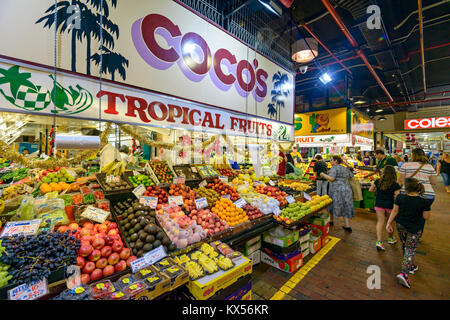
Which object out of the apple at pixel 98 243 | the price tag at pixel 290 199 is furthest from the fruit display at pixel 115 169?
the price tag at pixel 290 199

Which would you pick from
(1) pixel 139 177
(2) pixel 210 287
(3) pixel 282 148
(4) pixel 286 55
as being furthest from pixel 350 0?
(2) pixel 210 287

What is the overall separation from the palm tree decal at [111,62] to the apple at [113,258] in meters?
2.07

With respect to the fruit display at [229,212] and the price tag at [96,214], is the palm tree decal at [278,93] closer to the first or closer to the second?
the fruit display at [229,212]

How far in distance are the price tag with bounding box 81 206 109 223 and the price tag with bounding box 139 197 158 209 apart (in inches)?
18.9

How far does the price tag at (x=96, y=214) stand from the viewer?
227 centimetres

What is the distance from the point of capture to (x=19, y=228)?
5.96 ft

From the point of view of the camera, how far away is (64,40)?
2.17 metres

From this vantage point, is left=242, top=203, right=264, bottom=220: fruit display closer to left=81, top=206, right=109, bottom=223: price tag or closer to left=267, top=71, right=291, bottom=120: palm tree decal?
left=81, top=206, right=109, bottom=223: price tag

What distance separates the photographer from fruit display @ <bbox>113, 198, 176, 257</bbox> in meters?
2.03

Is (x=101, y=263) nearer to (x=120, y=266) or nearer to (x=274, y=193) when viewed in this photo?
(x=120, y=266)

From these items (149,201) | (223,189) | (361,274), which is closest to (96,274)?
(149,201)

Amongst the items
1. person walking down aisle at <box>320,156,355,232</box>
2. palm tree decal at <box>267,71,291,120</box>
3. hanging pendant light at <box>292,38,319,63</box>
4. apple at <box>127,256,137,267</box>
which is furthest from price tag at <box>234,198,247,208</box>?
hanging pendant light at <box>292,38,319,63</box>

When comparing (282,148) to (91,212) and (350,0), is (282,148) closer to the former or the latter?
(350,0)

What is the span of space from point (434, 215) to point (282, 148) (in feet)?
A: 18.1
